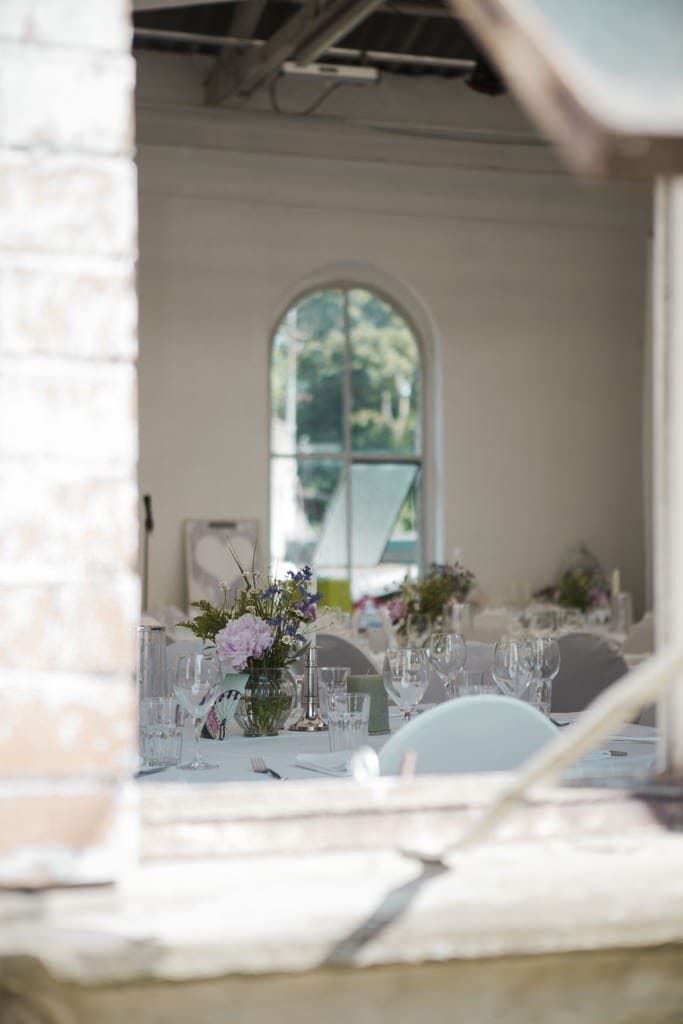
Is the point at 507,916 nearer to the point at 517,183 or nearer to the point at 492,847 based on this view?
the point at 492,847

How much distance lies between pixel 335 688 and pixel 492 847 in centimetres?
151

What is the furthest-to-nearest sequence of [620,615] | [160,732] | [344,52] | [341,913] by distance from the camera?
1. [344,52]
2. [620,615]
3. [160,732]
4. [341,913]

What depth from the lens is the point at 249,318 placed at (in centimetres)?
1029

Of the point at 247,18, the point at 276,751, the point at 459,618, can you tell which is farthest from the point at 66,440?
the point at 247,18

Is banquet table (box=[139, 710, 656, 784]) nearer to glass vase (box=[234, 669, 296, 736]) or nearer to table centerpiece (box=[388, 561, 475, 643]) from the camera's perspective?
glass vase (box=[234, 669, 296, 736])

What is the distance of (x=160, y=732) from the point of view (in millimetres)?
2971

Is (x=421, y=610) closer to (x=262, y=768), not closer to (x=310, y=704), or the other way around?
(x=310, y=704)

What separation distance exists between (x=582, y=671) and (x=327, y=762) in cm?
202

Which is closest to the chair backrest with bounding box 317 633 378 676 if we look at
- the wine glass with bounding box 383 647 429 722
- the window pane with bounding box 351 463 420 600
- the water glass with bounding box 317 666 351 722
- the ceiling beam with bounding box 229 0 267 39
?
the wine glass with bounding box 383 647 429 722

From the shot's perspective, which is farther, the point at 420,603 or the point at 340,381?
the point at 340,381

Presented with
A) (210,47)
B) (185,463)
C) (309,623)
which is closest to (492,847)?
(309,623)

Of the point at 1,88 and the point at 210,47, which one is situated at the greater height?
the point at 210,47

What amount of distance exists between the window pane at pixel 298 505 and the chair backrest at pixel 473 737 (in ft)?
27.1

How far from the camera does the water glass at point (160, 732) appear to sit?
296 centimetres
